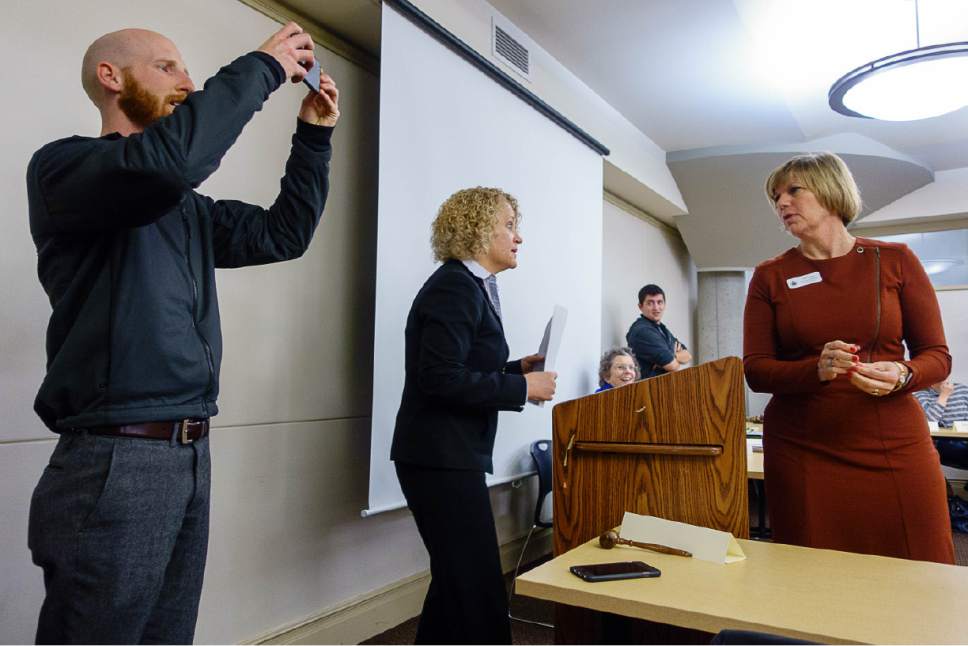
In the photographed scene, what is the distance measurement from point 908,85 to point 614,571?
133 inches

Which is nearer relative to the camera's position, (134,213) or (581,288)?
(134,213)

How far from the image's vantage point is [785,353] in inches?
69.1

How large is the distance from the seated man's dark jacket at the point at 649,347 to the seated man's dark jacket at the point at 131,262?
401 cm

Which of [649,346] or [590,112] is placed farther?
[649,346]

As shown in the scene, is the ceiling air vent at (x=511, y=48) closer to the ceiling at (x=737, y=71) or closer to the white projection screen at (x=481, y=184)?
the ceiling at (x=737, y=71)

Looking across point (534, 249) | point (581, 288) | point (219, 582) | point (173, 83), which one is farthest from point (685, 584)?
point (581, 288)

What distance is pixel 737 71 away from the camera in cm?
423

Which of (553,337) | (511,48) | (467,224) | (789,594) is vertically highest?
(511,48)

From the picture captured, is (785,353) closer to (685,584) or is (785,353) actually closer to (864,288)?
(864,288)

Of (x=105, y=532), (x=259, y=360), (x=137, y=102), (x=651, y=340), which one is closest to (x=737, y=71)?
(x=651, y=340)

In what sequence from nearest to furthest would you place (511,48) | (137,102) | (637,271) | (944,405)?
1. (137,102)
2. (511,48)
3. (944,405)
4. (637,271)

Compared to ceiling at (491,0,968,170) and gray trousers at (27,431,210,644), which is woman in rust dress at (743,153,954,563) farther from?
ceiling at (491,0,968,170)

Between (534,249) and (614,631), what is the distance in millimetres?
2514

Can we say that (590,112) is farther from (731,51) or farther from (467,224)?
(467,224)
